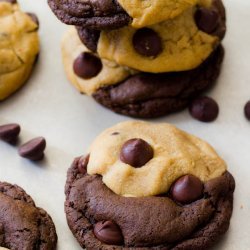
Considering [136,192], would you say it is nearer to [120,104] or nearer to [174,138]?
[174,138]

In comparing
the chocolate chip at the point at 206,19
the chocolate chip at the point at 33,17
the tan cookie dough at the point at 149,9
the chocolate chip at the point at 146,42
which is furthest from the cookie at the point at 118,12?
the chocolate chip at the point at 33,17

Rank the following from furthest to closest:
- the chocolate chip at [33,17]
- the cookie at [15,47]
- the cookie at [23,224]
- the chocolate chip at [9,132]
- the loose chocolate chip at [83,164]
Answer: the chocolate chip at [33,17] → the cookie at [15,47] → the chocolate chip at [9,132] → the loose chocolate chip at [83,164] → the cookie at [23,224]

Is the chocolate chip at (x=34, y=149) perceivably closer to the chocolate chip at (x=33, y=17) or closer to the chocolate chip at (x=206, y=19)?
the chocolate chip at (x=33, y=17)

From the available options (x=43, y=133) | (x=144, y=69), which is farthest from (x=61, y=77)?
(x=144, y=69)

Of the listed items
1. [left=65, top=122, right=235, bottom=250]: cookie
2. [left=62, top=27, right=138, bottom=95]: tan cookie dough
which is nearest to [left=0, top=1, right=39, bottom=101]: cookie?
[left=62, top=27, right=138, bottom=95]: tan cookie dough

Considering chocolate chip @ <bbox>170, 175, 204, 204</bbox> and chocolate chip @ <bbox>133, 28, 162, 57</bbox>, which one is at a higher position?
chocolate chip @ <bbox>133, 28, 162, 57</bbox>

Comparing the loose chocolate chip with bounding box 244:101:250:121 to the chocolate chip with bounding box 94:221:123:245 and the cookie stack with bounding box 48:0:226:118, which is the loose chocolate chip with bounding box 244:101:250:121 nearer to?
the cookie stack with bounding box 48:0:226:118
